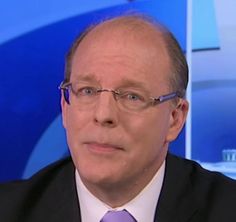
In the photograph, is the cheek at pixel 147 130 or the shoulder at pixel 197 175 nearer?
the cheek at pixel 147 130

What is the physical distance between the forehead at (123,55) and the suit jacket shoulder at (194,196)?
261 mm

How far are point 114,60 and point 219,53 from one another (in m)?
0.92

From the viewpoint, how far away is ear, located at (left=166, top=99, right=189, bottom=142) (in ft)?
3.73

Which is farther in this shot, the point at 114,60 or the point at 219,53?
the point at 219,53

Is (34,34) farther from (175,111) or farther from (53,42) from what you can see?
(175,111)

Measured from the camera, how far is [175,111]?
114cm

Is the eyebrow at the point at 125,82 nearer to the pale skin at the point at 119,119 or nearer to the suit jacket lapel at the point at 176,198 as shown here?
the pale skin at the point at 119,119

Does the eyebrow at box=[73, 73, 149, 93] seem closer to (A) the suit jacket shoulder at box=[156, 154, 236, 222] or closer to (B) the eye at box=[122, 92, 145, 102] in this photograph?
(B) the eye at box=[122, 92, 145, 102]

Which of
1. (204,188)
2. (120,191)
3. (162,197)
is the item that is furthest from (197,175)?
(120,191)

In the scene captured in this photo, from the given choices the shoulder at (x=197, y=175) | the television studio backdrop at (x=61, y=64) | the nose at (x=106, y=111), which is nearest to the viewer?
the nose at (x=106, y=111)

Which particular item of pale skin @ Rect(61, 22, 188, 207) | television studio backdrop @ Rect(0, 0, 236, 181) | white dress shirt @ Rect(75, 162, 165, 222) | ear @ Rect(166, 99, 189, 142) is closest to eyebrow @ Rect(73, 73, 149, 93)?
pale skin @ Rect(61, 22, 188, 207)

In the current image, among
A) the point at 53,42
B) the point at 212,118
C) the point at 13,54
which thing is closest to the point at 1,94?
the point at 13,54

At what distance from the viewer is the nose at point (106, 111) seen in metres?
0.97

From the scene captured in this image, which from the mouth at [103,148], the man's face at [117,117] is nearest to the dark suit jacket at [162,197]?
the man's face at [117,117]
